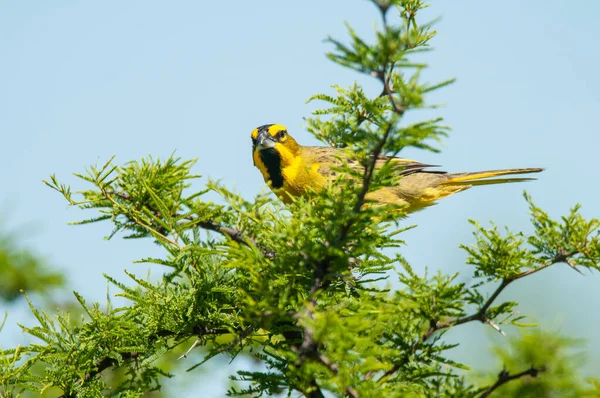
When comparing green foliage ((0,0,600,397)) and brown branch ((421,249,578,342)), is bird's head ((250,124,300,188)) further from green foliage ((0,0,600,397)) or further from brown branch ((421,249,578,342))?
brown branch ((421,249,578,342))

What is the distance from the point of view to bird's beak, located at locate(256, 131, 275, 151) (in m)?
4.90

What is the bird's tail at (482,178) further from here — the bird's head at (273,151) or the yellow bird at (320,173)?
the bird's head at (273,151)

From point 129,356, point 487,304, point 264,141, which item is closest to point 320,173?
point 264,141

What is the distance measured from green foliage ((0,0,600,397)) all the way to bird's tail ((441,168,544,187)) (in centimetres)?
234

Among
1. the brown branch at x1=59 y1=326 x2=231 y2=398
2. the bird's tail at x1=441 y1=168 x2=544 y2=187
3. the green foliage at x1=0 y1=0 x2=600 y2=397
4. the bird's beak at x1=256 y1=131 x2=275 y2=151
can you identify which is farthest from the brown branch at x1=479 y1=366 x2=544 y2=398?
the bird's beak at x1=256 y1=131 x2=275 y2=151

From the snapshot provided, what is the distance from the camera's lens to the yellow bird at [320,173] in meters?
4.74

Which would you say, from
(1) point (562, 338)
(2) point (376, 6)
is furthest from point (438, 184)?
(2) point (376, 6)

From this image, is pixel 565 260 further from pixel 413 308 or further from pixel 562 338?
pixel 413 308

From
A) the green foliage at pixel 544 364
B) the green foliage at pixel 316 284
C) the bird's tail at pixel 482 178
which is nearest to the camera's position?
the green foliage at pixel 316 284

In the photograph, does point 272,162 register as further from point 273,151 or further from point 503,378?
point 503,378

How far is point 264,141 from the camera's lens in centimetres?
491

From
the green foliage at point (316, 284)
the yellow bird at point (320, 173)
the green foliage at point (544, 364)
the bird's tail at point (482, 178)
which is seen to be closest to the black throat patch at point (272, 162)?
the yellow bird at point (320, 173)

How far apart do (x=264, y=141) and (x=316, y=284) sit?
3.33m

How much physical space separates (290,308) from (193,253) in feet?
1.40
